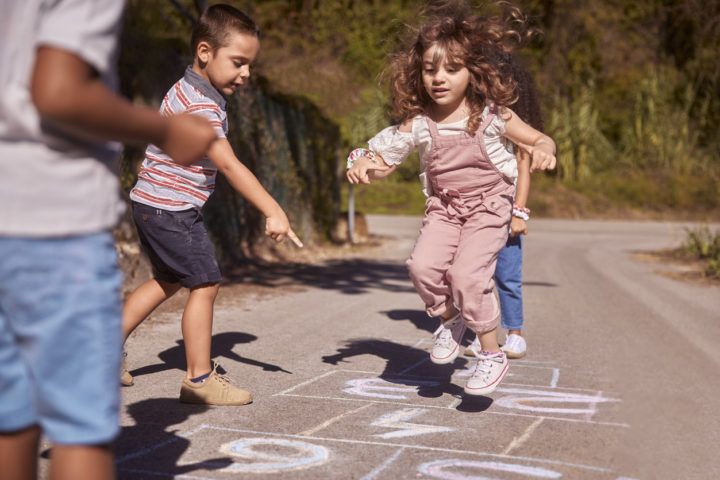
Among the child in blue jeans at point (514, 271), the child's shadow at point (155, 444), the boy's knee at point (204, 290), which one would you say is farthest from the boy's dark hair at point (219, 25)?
the child in blue jeans at point (514, 271)

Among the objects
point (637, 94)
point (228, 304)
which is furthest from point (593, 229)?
point (228, 304)

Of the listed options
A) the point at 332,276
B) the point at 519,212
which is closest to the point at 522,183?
the point at 519,212

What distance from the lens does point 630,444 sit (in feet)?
11.6

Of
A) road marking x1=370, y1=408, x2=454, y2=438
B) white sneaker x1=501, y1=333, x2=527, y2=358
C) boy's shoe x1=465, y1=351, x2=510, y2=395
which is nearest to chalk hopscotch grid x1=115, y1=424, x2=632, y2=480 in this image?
road marking x1=370, y1=408, x2=454, y2=438

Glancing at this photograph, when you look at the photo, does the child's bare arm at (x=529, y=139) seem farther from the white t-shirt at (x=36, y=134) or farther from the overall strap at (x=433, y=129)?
the white t-shirt at (x=36, y=134)

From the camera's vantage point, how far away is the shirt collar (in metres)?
3.86

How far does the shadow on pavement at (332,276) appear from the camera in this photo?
8922 millimetres

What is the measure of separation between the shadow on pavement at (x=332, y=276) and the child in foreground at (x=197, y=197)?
4565 mm

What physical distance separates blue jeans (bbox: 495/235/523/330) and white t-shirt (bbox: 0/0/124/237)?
13.0ft

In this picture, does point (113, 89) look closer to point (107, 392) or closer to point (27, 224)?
point (27, 224)

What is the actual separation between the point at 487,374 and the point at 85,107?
2.59 metres

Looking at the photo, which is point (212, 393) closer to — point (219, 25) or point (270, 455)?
point (270, 455)

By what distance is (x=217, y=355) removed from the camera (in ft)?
17.0

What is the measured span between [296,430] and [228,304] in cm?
395
